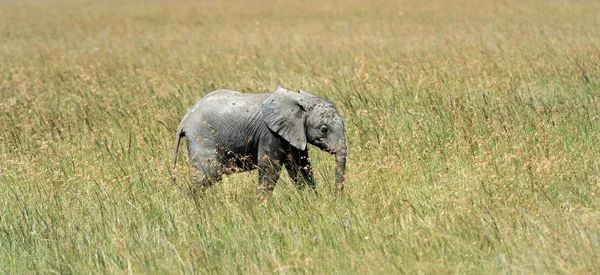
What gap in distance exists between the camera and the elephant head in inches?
219

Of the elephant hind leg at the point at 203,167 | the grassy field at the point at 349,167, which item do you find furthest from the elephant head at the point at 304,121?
the elephant hind leg at the point at 203,167

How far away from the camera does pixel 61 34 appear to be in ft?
60.7

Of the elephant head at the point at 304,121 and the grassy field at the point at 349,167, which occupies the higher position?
the elephant head at the point at 304,121

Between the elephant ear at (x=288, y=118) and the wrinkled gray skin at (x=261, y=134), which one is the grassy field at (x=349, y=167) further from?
the elephant ear at (x=288, y=118)

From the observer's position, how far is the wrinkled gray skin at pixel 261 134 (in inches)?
219

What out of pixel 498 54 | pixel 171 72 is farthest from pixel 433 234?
pixel 171 72

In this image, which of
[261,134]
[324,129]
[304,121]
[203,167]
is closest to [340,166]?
[324,129]

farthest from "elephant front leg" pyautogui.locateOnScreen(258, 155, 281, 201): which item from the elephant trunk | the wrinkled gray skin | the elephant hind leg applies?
the elephant trunk

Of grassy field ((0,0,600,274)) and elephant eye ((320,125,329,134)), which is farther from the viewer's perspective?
elephant eye ((320,125,329,134))

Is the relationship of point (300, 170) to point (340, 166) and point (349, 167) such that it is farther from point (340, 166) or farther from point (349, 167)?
point (349, 167)

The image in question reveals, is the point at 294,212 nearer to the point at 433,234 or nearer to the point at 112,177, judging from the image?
the point at 433,234

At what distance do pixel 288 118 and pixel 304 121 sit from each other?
132mm

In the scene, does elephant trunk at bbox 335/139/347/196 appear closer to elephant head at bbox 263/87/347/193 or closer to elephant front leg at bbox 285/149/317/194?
elephant head at bbox 263/87/347/193

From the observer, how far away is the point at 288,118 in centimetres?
557
